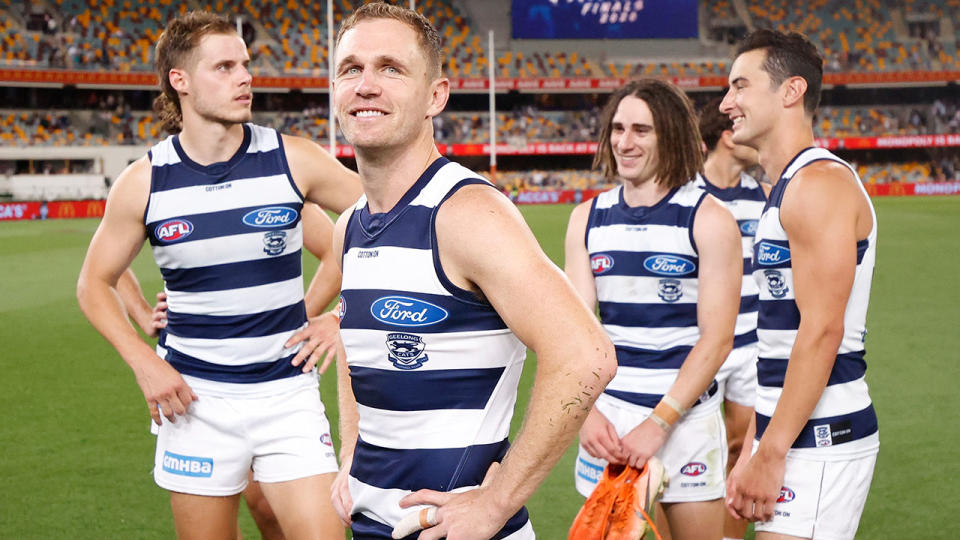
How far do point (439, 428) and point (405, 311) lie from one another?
1.05ft

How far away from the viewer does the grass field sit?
5875mm

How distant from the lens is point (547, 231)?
2412 cm

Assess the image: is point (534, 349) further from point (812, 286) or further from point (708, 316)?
point (708, 316)

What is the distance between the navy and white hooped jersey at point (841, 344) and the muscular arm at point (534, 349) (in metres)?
1.27

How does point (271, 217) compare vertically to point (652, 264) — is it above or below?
above

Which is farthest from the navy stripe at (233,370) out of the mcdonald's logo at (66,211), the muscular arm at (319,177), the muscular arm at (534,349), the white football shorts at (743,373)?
the mcdonald's logo at (66,211)

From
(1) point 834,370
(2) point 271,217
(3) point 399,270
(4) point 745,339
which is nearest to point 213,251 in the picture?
(2) point 271,217

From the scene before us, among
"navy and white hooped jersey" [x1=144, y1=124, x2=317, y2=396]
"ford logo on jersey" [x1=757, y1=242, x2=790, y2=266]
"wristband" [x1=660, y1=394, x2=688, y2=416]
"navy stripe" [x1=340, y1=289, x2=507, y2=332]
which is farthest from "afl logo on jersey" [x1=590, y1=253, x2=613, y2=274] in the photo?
"navy stripe" [x1=340, y1=289, x2=507, y2=332]

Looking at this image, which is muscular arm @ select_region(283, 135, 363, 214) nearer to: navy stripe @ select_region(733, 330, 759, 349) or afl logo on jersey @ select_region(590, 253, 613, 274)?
afl logo on jersey @ select_region(590, 253, 613, 274)

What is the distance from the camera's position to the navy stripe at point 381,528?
8.03 ft

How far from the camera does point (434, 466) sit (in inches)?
95.0

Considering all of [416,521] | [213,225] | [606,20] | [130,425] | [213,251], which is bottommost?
[130,425]

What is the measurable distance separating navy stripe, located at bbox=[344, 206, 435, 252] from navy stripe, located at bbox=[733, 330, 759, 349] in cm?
338

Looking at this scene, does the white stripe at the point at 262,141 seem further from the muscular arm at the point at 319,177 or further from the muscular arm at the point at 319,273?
the muscular arm at the point at 319,273
